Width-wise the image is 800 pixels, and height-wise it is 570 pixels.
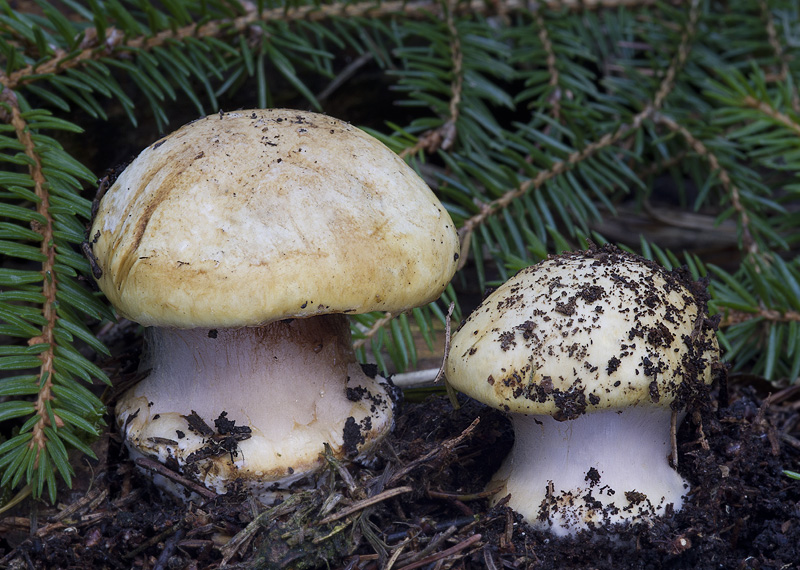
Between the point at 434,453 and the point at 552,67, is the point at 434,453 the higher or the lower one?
the lower one

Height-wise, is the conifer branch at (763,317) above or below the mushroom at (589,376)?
below

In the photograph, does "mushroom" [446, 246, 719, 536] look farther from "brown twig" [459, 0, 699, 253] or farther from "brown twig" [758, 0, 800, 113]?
"brown twig" [758, 0, 800, 113]

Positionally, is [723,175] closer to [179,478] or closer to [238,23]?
[238,23]

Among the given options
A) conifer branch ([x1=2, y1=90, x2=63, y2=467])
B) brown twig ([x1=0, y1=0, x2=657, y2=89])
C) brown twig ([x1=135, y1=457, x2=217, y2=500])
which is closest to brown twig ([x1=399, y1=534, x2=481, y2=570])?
brown twig ([x1=135, y1=457, x2=217, y2=500])

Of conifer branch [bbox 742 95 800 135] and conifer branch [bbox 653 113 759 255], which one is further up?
conifer branch [bbox 742 95 800 135]

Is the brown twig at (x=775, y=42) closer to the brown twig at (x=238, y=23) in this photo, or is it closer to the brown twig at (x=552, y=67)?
the brown twig at (x=238, y=23)

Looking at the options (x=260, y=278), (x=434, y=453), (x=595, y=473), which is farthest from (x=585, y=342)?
(x=260, y=278)

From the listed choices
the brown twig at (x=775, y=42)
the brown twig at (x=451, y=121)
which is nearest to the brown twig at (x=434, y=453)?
the brown twig at (x=451, y=121)
